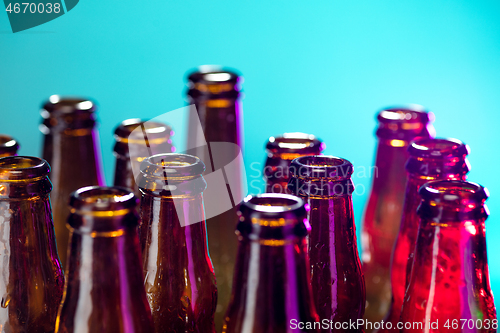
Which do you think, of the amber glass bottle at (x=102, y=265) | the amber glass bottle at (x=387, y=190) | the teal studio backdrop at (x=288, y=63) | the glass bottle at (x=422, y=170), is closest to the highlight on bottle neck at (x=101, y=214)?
the amber glass bottle at (x=102, y=265)

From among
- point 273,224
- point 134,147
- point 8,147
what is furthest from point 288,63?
point 273,224

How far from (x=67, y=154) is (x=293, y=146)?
1.18 feet

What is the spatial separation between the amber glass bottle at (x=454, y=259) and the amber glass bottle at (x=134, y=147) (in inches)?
16.6

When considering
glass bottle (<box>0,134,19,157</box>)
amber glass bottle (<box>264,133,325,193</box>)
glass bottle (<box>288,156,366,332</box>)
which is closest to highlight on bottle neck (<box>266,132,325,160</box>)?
amber glass bottle (<box>264,133,325,193</box>)

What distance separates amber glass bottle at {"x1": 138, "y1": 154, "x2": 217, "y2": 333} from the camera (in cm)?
57

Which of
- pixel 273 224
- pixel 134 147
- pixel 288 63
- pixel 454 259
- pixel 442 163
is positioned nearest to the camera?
pixel 273 224

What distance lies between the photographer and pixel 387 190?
35.6 inches

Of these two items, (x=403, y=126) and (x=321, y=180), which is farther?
(x=403, y=126)

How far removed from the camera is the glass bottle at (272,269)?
45 cm

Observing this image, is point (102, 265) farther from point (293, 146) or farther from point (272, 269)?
point (293, 146)

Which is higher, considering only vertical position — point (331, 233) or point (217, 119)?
point (217, 119)

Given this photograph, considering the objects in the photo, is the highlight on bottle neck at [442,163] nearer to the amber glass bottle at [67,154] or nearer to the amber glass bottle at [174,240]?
the amber glass bottle at [174,240]

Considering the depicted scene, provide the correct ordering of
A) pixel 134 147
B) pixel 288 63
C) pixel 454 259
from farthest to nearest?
pixel 288 63, pixel 134 147, pixel 454 259

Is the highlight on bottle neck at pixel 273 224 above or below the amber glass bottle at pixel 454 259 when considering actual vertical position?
above
